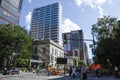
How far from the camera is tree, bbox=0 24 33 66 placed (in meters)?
52.5

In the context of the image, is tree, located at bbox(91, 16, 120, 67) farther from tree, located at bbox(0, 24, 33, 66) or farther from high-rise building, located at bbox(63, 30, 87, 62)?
high-rise building, located at bbox(63, 30, 87, 62)

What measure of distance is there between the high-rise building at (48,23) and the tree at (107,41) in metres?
116

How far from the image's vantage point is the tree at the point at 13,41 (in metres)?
52.5

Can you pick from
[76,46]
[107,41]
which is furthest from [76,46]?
[107,41]

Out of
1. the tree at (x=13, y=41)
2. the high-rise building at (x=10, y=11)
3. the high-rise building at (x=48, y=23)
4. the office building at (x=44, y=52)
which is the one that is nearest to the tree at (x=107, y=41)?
the tree at (x=13, y=41)

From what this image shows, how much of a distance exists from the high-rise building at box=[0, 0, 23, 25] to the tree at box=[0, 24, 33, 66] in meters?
19.0

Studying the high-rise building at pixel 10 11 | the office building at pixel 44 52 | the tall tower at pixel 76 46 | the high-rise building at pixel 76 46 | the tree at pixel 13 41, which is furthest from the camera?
the high-rise building at pixel 76 46

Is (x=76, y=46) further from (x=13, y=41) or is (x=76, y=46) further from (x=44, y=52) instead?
(x=13, y=41)

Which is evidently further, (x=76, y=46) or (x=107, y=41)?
(x=76, y=46)

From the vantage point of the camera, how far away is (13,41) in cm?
5412

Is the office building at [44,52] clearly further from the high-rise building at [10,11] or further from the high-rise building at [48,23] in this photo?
the high-rise building at [48,23]

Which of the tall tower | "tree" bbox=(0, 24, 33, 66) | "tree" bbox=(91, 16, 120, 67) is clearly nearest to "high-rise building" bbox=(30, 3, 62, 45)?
the tall tower

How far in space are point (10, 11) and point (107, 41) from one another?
47198 mm

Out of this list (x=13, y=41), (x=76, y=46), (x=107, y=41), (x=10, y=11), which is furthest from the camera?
(x=76, y=46)
